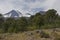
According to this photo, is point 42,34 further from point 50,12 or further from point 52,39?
point 50,12

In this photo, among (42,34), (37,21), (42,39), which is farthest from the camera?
(37,21)

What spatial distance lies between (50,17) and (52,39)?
4097 centimetres

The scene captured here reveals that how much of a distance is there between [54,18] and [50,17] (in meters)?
2.05

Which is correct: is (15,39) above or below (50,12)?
below

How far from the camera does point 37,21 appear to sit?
4125cm

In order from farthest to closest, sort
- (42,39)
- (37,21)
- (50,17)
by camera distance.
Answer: (50,17) < (37,21) < (42,39)

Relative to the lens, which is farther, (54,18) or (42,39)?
(54,18)

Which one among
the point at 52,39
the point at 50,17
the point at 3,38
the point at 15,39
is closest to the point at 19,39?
the point at 15,39

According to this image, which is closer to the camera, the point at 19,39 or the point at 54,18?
the point at 19,39

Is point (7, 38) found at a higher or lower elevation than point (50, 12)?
lower

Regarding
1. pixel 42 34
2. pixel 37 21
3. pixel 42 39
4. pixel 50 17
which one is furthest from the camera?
pixel 50 17

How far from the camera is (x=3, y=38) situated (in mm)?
16438

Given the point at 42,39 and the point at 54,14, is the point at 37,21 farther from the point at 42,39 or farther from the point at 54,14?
the point at 42,39

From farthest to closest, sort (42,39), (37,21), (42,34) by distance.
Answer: (37,21) → (42,34) → (42,39)
